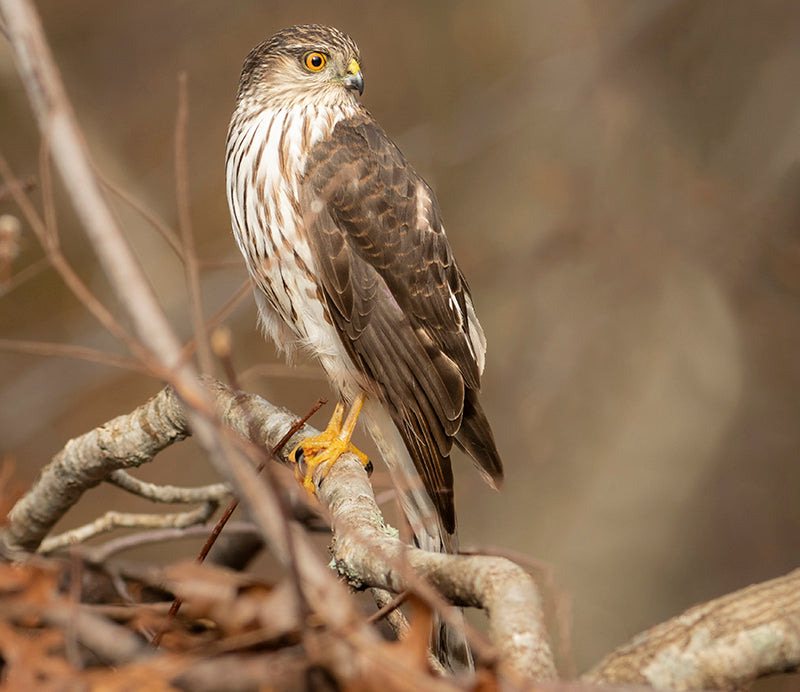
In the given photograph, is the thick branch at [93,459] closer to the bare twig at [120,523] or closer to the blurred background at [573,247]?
the bare twig at [120,523]

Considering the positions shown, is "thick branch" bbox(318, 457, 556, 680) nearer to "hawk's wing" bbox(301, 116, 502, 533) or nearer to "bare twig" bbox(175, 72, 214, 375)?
"bare twig" bbox(175, 72, 214, 375)

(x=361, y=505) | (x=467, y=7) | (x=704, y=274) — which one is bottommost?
(x=361, y=505)

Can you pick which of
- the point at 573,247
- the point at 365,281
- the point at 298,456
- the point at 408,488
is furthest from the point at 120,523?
the point at 573,247

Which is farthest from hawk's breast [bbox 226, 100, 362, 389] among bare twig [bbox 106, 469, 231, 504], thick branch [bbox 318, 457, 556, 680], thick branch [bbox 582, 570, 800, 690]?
thick branch [bbox 582, 570, 800, 690]

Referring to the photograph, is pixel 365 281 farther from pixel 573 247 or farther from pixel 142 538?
pixel 573 247

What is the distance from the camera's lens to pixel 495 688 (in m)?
0.68

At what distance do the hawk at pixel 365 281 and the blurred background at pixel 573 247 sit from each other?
93.4 inches

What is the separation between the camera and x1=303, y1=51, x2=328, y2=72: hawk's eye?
2.28 m

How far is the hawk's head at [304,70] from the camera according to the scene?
2242mm

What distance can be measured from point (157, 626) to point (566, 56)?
5.04 metres

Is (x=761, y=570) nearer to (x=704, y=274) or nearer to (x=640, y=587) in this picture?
(x=640, y=587)

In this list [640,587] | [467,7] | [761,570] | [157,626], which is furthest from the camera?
[467,7]

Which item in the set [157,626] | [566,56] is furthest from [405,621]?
[566,56]

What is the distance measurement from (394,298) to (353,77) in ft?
2.31
